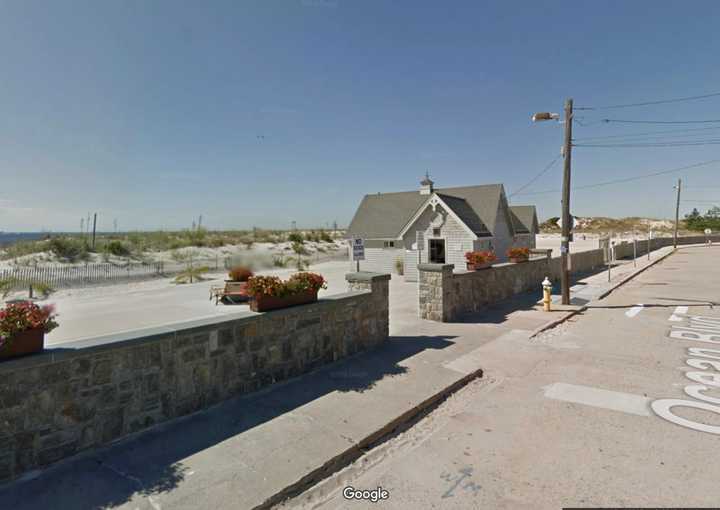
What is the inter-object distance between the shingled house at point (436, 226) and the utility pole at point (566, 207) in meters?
6.12

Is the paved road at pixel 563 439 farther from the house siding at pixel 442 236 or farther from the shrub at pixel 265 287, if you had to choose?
the house siding at pixel 442 236

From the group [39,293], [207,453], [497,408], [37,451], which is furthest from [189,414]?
[39,293]

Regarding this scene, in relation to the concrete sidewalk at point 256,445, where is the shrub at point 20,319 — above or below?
above

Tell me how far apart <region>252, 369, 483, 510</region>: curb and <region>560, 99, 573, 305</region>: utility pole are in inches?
331

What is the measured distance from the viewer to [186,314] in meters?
12.2

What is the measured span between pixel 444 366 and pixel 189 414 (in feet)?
13.3

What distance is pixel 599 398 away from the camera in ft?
16.7

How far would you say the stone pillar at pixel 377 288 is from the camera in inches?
284

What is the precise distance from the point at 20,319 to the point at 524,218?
28.9m

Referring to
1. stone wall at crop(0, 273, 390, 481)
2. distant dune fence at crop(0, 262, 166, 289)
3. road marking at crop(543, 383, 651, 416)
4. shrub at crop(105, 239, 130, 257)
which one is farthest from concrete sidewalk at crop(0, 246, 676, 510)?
shrub at crop(105, 239, 130, 257)

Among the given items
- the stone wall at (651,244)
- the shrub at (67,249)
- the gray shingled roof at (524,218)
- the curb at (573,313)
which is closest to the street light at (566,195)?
the curb at (573,313)

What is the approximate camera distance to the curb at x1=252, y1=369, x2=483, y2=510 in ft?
→ 10.3

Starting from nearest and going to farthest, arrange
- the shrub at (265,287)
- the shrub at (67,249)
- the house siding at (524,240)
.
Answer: the shrub at (265,287), the house siding at (524,240), the shrub at (67,249)
